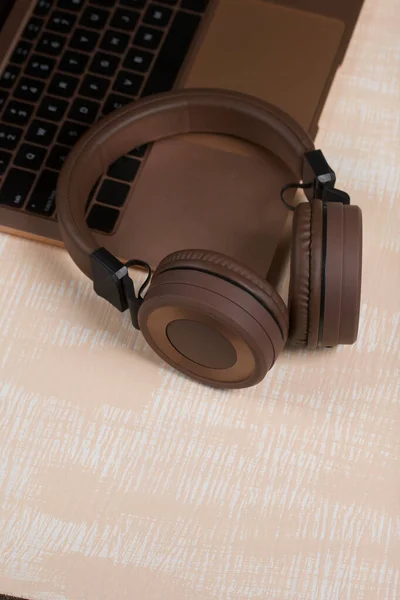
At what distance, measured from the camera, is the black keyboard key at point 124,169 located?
751 millimetres

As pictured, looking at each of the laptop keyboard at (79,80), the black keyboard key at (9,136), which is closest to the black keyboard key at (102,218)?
the laptop keyboard at (79,80)

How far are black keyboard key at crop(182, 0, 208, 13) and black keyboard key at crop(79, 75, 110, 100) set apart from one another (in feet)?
0.39

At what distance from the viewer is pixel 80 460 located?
26.5 inches

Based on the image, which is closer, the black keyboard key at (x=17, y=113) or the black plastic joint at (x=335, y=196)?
the black plastic joint at (x=335, y=196)

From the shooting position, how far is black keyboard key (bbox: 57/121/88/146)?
0.77 metres

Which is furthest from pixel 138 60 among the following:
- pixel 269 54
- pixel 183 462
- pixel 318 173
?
pixel 183 462

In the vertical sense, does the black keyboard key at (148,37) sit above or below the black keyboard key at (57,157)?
above

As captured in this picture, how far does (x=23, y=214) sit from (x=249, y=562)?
0.36 metres

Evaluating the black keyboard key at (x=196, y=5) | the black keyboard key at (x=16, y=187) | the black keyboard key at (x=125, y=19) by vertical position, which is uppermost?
the black keyboard key at (x=196, y=5)

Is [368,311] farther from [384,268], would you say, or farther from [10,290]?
[10,290]

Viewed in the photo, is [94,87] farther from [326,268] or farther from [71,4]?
[326,268]

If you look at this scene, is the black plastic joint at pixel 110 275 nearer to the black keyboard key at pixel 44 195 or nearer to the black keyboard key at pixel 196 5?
the black keyboard key at pixel 44 195

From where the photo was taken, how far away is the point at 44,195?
74cm

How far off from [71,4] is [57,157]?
0.59 feet
